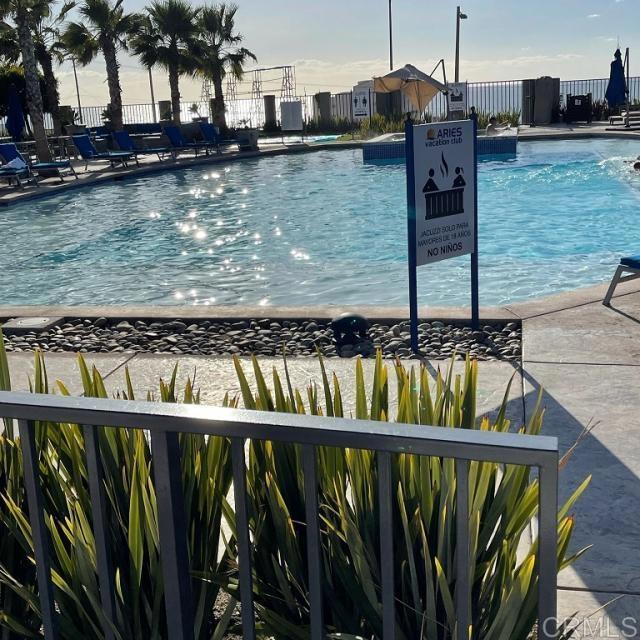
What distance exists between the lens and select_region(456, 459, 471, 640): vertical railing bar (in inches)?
56.9

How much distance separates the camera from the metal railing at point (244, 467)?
4.51 feet

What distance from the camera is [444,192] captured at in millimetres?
5641

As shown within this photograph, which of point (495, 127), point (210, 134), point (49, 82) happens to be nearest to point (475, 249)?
point (210, 134)

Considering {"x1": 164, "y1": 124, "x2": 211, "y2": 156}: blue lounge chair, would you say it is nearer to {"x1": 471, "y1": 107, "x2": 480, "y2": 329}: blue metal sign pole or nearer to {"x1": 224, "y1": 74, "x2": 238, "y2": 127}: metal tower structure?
{"x1": 224, "y1": 74, "x2": 238, "y2": 127}: metal tower structure

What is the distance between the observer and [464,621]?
5.11 ft

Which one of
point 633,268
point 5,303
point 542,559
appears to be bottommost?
point 5,303

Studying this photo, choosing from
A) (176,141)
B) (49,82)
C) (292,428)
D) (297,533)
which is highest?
(49,82)

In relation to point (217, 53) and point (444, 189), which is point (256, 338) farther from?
point (217, 53)

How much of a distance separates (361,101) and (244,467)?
95.1 feet

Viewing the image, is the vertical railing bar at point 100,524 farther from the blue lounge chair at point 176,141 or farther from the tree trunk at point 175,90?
the tree trunk at point 175,90

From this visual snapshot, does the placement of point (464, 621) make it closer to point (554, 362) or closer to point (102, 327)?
point (554, 362)

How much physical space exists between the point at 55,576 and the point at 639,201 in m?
13.7

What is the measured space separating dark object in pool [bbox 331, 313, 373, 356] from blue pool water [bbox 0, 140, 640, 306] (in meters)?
2.72

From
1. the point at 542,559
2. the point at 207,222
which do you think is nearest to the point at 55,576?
the point at 542,559
